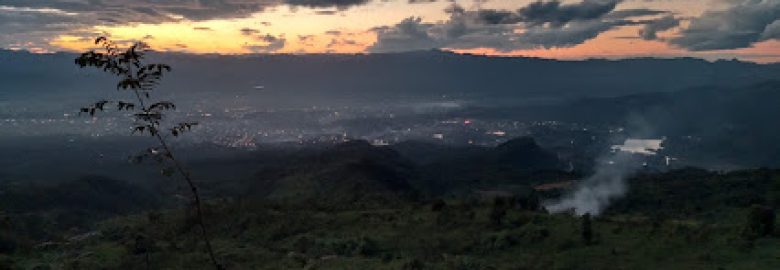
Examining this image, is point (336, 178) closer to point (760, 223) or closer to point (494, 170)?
point (494, 170)

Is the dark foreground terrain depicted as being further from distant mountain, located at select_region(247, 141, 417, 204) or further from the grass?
distant mountain, located at select_region(247, 141, 417, 204)

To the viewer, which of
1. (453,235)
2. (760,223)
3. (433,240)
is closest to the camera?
(760,223)

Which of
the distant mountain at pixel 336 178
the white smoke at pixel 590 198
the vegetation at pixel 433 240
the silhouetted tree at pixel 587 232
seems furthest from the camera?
the distant mountain at pixel 336 178

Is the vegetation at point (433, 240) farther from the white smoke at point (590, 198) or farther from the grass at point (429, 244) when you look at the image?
the white smoke at point (590, 198)

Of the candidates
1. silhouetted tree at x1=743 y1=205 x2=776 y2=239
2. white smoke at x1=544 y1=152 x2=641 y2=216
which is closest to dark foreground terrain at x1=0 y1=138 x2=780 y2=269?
silhouetted tree at x1=743 y1=205 x2=776 y2=239

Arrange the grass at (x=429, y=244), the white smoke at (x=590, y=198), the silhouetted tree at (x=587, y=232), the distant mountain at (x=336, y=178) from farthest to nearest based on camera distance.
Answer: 1. the distant mountain at (x=336, y=178)
2. the white smoke at (x=590, y=198)
3. the silhouetted tree at (x=587, y=232)
4. the grass at (x=429, y=244)

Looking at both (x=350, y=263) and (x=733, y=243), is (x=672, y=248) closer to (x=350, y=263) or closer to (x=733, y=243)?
(x=733, y=243)

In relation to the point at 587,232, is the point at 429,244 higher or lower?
lower

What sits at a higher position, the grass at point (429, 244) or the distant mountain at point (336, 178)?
the grass at point (429, 244)

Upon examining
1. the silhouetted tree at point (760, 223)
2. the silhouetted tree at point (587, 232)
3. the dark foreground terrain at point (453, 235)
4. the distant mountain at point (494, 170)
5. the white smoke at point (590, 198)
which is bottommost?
the distant mountain at point (494, 170)

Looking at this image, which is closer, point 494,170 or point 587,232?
point 587,232

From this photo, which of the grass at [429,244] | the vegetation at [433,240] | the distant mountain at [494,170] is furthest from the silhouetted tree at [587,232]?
the distant mountain at [494,170]

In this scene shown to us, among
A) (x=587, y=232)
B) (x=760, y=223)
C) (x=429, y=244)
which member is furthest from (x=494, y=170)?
(x=760, y=223)
